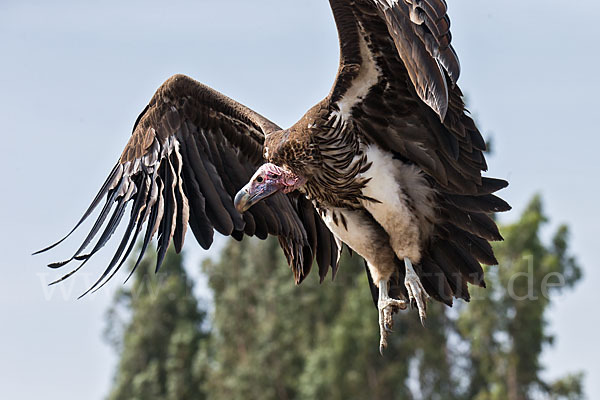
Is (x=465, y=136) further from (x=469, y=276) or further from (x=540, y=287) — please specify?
(x=540, y=287)

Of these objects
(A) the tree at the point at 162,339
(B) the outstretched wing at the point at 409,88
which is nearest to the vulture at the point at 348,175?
(B) the outstretched wing at the point at 409,88

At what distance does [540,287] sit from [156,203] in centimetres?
2297

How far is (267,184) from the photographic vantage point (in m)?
A: 8.02

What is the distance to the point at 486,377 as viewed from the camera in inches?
1222

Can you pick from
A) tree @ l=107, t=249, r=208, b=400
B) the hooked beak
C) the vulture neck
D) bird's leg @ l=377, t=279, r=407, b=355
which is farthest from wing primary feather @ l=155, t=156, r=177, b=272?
tree @ l=107, t=249, r=208, b=400

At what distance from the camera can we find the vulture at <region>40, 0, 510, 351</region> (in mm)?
7223

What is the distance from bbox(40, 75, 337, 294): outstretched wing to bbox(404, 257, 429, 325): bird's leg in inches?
45.3

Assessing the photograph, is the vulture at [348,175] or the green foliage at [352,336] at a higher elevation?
the vulture at [348,175]

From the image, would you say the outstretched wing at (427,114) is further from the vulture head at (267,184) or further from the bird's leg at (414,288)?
the vulture head at (267,184)

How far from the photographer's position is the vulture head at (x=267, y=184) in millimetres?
7930

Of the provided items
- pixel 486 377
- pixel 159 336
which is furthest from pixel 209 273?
pixel 486 377

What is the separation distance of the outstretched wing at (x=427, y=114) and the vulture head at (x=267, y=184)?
652mm

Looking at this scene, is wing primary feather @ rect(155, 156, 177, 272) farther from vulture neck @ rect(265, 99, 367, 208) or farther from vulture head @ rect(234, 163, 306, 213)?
vulture neck @ rect(265, 99, 367, 208)

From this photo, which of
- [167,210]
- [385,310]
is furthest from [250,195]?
[385,310]
